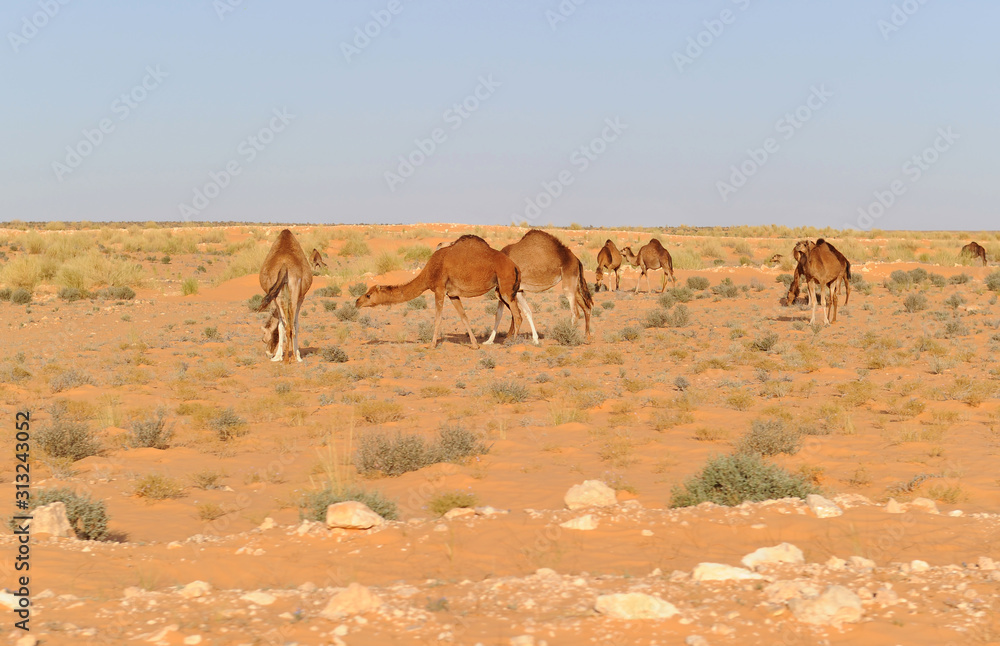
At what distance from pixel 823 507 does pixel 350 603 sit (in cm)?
382

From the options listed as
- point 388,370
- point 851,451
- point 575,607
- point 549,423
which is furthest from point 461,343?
point 575,607

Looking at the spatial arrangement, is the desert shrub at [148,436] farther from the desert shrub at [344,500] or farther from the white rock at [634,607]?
the white rock at [634,607]

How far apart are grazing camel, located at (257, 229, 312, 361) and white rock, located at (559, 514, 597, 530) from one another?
32.7ft

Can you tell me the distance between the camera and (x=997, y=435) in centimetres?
1027

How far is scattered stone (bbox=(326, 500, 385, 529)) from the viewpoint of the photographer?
630cm

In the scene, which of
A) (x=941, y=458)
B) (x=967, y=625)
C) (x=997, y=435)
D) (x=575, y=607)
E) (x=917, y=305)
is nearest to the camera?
(x=967, y=625)

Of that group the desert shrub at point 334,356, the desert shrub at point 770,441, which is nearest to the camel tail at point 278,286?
the desert shrub at point 334,356

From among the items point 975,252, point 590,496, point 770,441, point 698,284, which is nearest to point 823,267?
point 698,284

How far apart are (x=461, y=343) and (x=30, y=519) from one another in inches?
521

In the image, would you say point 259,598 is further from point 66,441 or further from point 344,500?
point 66,441

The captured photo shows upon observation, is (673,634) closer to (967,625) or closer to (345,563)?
(967,625)

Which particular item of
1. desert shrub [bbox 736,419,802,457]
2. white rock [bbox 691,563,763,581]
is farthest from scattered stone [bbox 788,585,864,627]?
desert shrub [bbox 736,419,802,457]

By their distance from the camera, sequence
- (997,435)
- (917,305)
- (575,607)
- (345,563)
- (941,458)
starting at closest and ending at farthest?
(575,607), (345,563), (941,458), (997,435), (917,305)

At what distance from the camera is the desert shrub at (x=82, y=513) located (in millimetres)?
6551
